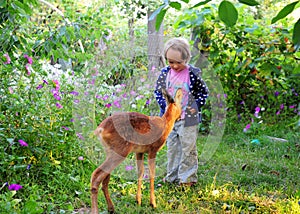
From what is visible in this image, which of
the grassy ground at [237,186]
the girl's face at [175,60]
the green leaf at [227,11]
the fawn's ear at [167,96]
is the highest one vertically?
the green leaf at [227,11]

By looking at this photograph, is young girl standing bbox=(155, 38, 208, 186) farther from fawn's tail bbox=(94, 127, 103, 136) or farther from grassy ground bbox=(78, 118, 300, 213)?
fawn's tail bbox=(94, 127, 103, 136)

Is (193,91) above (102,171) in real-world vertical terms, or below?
above

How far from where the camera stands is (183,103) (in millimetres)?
3084

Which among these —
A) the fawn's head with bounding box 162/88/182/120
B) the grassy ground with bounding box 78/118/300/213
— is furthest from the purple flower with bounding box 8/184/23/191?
the fawn's head with bounding box 162/88/182/120

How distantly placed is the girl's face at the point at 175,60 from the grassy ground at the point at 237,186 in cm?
109

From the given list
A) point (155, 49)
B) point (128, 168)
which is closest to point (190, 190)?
point (128, 168)

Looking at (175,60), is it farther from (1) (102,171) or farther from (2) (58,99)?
(2) (58,99)

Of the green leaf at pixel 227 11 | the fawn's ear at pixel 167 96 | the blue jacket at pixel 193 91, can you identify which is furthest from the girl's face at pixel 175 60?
the green leaf at pixel 227 11

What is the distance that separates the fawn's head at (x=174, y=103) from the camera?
2825 mm

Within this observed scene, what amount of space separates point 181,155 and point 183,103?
2.33ft

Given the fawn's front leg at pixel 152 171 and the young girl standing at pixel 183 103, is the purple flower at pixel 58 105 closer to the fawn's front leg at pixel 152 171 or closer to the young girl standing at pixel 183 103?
the young girl standing at pixel 183 103

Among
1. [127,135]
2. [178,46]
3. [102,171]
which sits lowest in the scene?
[102,171]

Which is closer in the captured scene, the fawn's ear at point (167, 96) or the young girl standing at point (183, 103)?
the fawn's ear at point (167, 96)

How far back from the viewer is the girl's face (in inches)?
115
